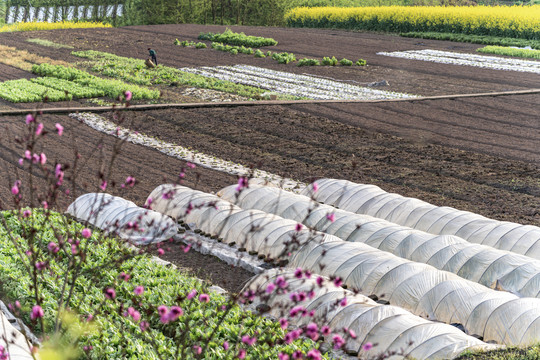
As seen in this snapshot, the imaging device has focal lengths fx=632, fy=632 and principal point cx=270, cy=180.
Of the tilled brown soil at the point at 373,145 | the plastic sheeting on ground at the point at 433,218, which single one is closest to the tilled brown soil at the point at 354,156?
the tilled brown soil at the point at 373,145

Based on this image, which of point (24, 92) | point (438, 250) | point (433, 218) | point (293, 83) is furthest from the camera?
point (293, 83)

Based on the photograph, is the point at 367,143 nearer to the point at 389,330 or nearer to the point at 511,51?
the point at 389,330

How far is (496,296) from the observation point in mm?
7680

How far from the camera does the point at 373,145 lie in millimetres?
16766

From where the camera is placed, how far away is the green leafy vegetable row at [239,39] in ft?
117

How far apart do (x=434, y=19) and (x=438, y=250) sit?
115 ft

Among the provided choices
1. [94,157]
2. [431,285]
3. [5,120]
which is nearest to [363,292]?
[431,285]

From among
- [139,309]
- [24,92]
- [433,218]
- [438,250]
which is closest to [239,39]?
[24,92]

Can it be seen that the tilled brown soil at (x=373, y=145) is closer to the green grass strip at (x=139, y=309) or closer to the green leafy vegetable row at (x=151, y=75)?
the green grass strip at (x=139, y=309)

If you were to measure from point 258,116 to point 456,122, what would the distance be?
599cm

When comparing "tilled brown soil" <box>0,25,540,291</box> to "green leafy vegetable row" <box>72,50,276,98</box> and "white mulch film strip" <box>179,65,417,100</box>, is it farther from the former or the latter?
"green leafy vegetable row" <box>72,50,276,98</box>

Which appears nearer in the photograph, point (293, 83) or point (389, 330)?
point (389, 330)

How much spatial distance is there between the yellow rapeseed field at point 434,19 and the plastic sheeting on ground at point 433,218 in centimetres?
2858

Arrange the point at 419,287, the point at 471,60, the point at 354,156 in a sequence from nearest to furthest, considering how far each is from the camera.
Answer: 1. the point at 419,287
2. the point at 354,156
3. the point at 471,60
